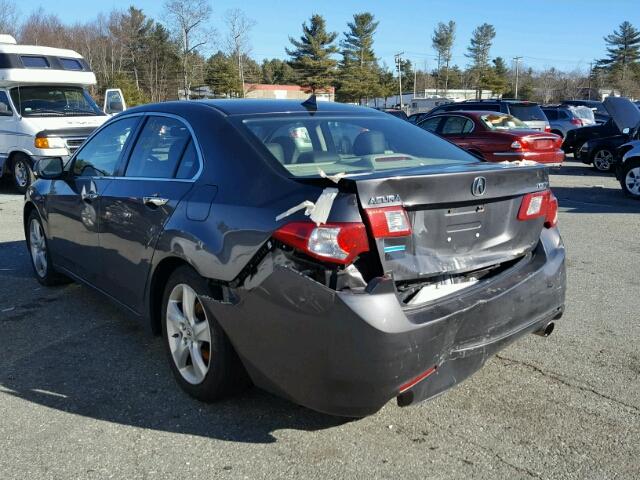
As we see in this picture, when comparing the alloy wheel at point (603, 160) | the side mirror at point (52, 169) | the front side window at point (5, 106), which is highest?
the front side window at point (5, 106)

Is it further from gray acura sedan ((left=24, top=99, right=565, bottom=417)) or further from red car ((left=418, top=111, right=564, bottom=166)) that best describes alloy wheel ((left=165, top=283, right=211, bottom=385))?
red car ((left=418, top=111, right=564, bottom=166))

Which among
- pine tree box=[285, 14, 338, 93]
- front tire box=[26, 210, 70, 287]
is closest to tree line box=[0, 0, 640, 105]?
pine tree box=[285, 14, 338, 93]

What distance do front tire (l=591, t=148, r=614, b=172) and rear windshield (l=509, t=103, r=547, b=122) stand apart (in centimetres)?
203

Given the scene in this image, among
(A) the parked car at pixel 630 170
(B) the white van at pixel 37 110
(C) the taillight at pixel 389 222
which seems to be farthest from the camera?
(B) the white van at pixel 37 110

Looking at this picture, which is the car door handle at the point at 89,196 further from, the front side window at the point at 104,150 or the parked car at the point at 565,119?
the parked car at the point at 565,119

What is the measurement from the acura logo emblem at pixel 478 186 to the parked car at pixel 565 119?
20.7m

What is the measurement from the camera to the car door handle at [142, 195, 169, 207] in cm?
356

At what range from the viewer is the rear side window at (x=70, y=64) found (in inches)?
527

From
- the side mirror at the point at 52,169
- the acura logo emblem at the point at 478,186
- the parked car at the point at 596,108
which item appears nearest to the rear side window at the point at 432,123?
the side mirror at the point at 52,169

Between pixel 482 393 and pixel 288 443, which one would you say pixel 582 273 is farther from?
pixel 288 443

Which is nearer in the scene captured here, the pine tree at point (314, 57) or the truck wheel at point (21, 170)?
the truck wheel at point (21, 170)

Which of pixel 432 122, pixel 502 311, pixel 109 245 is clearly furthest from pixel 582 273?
pixel 432 122

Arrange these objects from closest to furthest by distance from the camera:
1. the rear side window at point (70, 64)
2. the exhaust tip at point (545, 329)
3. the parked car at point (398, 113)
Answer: the exhaust tip at point (545, 329) → the parked car at point (398, 113) → the rear side window at point (70, 64)

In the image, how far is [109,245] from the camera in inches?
165
